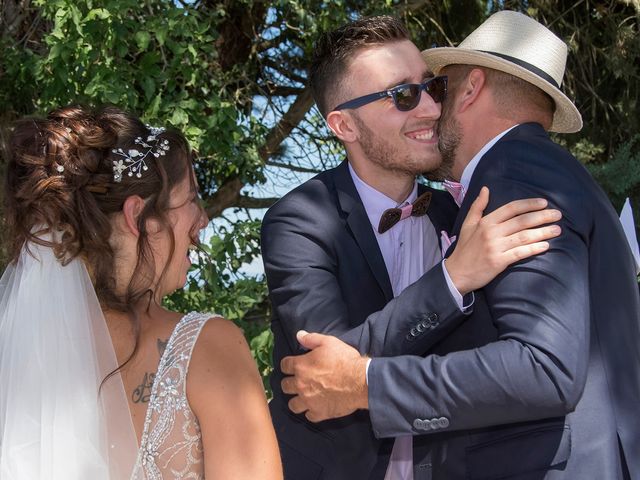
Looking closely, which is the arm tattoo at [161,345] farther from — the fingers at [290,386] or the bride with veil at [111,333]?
the fingers at [290,386]

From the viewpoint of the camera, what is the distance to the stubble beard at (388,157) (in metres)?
3.21

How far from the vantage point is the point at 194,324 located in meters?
2.20

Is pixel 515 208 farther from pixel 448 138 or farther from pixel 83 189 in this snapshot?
pixel 83 189

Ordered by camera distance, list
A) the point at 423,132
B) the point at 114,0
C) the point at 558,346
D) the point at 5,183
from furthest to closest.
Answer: the point at 114,0
the point at 423,132
the point at 5,183
the point at 558,346

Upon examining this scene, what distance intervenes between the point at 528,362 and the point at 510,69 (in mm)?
979

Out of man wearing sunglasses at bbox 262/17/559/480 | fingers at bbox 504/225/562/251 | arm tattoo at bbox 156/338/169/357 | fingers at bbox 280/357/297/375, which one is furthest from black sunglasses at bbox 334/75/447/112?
arm tattoo at bbox 156/338/169/357

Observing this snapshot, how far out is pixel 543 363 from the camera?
2117 mm

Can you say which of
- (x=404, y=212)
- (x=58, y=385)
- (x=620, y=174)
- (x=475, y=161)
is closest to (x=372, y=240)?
(x=404, y=212)

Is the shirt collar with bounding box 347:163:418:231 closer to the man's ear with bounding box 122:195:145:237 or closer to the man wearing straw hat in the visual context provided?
the man wearing straw hat

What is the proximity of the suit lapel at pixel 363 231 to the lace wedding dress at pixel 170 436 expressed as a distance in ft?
3.12

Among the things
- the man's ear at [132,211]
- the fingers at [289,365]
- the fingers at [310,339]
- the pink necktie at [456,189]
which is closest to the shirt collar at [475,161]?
the pink necktie at [456,189]

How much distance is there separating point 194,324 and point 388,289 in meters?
0.88

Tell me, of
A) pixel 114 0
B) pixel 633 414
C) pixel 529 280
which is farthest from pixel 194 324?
pixel 114 0

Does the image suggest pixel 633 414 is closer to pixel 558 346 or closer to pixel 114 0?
pixel 558 346
